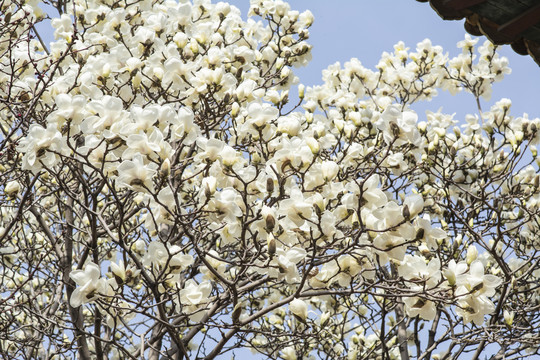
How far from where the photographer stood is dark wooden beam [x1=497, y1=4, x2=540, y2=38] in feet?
7.27

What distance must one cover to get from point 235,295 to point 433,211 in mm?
3401

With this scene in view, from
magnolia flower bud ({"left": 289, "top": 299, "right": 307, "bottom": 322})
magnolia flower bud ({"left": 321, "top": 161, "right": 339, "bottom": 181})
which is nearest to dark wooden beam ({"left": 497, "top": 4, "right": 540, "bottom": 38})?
magnolia flower bud ({"left": 321, "top": 161, "right": 339, "bottom": 181})

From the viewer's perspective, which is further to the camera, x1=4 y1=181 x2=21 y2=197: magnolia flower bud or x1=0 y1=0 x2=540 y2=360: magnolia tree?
x1=4 y1=181 x2=21 y2=197: magnolia flower bud

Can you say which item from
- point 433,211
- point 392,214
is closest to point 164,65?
point 392,214

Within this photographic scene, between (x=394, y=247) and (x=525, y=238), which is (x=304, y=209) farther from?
(x=525, y=238)

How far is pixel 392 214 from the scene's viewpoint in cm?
249

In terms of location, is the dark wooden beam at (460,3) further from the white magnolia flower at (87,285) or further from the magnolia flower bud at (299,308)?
the white magnolia flower at (87,285)

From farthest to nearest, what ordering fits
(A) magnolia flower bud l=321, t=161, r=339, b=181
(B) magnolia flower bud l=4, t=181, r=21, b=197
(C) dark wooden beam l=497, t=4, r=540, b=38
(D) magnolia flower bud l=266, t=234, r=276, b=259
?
(B) magnolia flower bud l=4, t=181, r=21, b=197, (A) magnolia flower bud l=321, t=161, r=339, b=181, (D) magnolia flower bud l=266, t=234, r=276, b=259, (C) dark wooden beam l=497, t=4, r=540, b=38

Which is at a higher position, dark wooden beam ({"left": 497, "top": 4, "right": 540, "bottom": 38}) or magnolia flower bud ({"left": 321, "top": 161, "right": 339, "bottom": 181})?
dark wooden beam ({"left": 497, "top": 4, "right": 540, "bottom": 38})

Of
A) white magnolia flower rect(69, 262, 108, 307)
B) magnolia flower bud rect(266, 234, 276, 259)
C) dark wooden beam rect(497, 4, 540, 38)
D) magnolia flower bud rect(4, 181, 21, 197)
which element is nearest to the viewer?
dark wooden beam rect(497, 4, 540, 38)

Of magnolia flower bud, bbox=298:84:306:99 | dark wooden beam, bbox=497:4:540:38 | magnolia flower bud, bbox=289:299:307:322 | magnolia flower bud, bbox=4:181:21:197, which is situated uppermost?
magnolia flower bud, bbox=298:84:306:99

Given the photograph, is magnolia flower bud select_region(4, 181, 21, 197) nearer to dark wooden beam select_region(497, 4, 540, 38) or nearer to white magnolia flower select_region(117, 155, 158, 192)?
white magnolia flower select_region(117, 155, 158, 192)

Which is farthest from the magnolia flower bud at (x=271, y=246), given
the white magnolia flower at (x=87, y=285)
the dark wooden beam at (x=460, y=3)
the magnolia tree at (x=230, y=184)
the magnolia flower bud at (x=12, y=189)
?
the magnolia flower bud at (x=12, y=189)

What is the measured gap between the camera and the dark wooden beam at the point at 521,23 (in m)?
2.21
